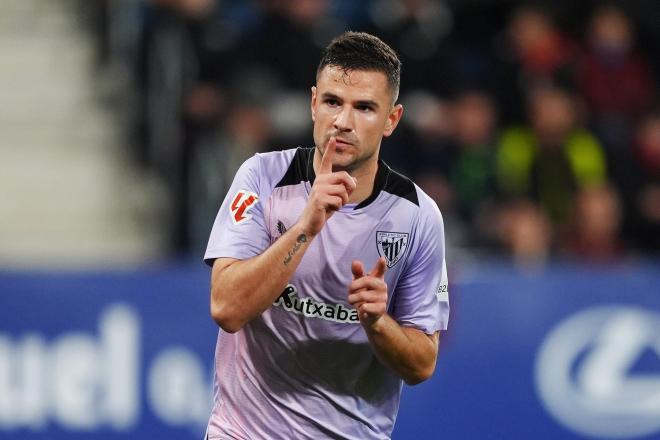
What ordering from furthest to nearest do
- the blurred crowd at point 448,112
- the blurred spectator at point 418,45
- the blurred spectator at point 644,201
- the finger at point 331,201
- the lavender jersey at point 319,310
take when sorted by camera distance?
the blurred spectator at point 418,45 < the blurred spectator at point 644,201 < the blurred crowd at point 448,112 < the lavender jersey at point 319,310 < the finger at point 331,201

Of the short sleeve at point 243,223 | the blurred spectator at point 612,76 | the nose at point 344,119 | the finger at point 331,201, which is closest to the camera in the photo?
the finger at point 331,201

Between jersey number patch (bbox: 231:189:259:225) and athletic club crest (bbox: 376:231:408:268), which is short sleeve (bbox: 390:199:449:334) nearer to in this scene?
athletic club crest (bbox: 376:231:408:268)

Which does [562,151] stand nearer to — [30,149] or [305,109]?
[305,109]

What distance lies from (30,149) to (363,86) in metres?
7.01

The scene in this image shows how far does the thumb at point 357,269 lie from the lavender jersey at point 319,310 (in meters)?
0.34

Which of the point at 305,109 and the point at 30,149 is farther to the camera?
the point at 30,149

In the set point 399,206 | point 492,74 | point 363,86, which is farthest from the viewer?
point 492,74

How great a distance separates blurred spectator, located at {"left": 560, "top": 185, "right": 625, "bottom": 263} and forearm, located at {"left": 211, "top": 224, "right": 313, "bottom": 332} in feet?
18.5

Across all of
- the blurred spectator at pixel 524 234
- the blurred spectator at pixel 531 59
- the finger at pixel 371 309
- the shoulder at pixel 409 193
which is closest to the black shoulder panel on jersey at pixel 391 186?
the shoulder at pixel 409 193

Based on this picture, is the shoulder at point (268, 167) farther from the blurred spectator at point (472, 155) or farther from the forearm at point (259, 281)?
the blurred spectator at point (472, 155)

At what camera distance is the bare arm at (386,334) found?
421 centimetres

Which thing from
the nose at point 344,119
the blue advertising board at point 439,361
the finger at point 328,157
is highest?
the nose at point 344,119

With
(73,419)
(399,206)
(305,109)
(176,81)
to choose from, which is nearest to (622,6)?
(305,109)

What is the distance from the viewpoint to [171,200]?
1016 cm
